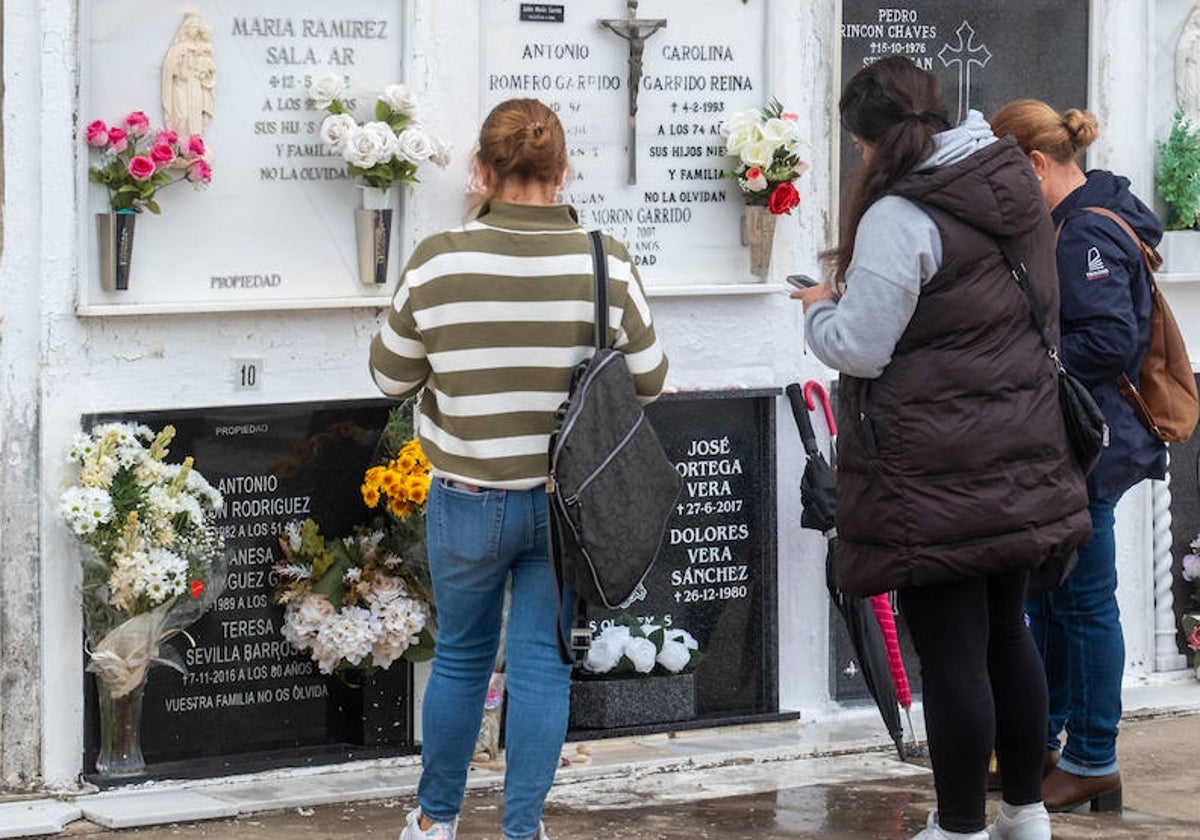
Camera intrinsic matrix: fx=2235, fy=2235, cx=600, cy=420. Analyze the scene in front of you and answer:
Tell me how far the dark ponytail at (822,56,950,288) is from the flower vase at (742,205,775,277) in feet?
5.97

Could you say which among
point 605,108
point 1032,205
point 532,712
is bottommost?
point 532,712

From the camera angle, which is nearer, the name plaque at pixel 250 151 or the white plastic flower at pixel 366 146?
the name plaque at pixel 250 151

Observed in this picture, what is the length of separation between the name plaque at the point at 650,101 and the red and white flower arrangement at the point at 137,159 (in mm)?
955

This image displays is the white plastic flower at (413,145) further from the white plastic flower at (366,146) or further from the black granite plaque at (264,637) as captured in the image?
the black granite plaque at (264,637)

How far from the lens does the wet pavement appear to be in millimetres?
5516

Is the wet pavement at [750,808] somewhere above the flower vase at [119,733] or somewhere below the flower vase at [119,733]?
below

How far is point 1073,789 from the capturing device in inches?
222

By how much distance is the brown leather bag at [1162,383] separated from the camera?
555 centimetres

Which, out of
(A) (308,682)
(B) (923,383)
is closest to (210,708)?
(A) (308,682)

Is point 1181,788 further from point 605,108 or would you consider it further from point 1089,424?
point 605,108

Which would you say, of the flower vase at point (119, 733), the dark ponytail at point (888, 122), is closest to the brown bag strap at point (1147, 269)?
the dark ponytail at point (888, 122)

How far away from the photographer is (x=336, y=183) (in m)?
6.09

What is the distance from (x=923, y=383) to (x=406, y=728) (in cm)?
219

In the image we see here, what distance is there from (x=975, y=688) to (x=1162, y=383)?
1206 mm
